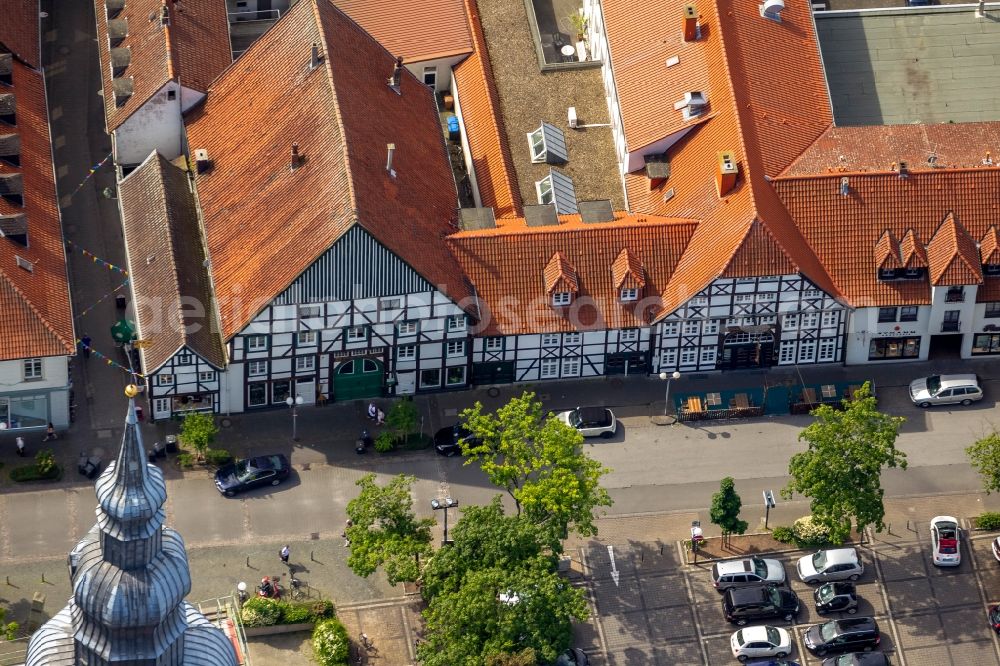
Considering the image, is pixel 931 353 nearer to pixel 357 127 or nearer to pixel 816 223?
pixel 816 223

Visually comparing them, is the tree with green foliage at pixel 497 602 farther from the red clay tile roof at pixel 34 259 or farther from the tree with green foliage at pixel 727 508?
the red clay tile roof at pixel 34 259

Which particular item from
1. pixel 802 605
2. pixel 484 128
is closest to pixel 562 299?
pixel 484 128

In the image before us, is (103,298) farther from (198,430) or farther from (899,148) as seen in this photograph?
(899,148)

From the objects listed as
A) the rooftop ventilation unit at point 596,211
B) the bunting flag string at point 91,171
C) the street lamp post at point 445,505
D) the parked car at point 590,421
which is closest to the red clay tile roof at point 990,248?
the rooftop ventilation unit at point 596,211

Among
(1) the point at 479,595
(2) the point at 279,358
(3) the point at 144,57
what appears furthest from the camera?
(3) the point at 144,57

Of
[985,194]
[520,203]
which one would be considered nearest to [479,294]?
[520,203]

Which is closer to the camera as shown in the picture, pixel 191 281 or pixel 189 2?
pixel 191 281

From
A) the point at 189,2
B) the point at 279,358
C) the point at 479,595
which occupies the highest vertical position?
the point at 189,2
